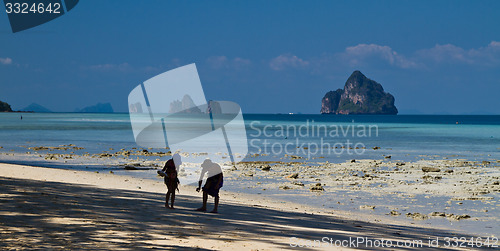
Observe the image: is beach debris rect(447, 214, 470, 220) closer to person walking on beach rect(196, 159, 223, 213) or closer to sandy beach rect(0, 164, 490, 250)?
sandy beach rect(0, 164, 490, 250)

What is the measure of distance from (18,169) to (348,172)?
15684mm

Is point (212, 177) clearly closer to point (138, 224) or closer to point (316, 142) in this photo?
point (138, 224)

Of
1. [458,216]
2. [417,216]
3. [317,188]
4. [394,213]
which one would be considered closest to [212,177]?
[394,213]

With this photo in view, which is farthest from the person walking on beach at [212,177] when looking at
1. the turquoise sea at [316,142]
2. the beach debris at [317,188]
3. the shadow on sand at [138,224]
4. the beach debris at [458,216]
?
the turquoise sea at [316,142]

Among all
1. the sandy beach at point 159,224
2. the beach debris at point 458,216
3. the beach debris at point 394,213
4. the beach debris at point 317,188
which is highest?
the sandy beach at point 159,224

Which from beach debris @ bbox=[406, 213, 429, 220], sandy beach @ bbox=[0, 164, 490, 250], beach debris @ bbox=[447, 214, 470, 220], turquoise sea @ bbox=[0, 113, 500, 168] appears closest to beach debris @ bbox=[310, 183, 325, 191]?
sandy beach @ bbox=[0, 164, 490, 250]

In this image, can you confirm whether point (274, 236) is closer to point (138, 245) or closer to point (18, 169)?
point (138, 245)

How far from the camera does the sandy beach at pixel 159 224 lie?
8812mm

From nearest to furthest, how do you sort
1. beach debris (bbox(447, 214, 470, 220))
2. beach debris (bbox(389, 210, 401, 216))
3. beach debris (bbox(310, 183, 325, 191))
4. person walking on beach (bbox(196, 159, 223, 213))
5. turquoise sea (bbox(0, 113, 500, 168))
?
person walking on beach (bbox(196, 159, 223, 213)), beach debris (bbox(447, 214, 470, 220)), beach debris (bbox(389, 210, 401, 216)), beach debris (bbox(310, 183, 325, 191)), turquoise sea (bbox(0, 113, 500, 168))

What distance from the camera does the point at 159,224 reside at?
34.3 ft

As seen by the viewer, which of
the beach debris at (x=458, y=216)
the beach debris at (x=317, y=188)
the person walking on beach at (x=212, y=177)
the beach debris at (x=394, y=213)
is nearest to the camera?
the person walking on beach at (x=212, y=177)

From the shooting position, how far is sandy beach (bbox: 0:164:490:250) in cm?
881

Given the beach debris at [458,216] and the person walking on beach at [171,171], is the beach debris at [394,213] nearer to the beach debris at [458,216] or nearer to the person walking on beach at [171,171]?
the beach debris at [458,216]

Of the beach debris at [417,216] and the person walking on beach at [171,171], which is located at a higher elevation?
the person walking on beach at [171,171]
